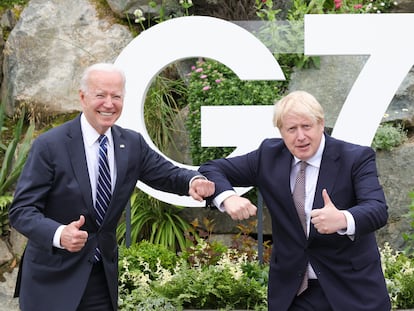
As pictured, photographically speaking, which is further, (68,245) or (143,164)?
(143,164)

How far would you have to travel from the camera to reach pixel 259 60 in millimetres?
6930

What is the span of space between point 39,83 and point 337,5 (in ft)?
10.2

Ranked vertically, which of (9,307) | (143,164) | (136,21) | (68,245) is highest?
(136,21)

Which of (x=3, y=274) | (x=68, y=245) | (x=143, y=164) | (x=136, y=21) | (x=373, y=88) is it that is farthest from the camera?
(x=136, y=21)

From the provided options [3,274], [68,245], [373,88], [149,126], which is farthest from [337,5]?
[68,245]

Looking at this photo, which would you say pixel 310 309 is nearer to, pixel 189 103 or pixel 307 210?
pixel 307 210

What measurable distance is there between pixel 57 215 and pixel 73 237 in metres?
Answer: 0.30

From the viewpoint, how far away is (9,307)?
22.3ft

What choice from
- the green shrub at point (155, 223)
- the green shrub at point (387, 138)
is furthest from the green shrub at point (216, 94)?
the green shrub at point (387, 138)

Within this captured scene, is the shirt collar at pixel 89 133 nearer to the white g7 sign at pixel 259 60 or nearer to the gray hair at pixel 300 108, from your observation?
the gray hair at pixel 300 108

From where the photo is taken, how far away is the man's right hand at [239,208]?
147 inches

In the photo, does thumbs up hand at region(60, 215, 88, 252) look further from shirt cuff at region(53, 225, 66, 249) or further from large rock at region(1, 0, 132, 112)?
large rock at region(1, 0, 132, 112)

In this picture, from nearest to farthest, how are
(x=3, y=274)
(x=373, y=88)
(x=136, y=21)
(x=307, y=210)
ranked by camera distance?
(x=307, y=210)
(x=373, y=88)
(x=3, y=274)
(x=136, y=21)

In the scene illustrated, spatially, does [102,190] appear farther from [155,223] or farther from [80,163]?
[155,223]
